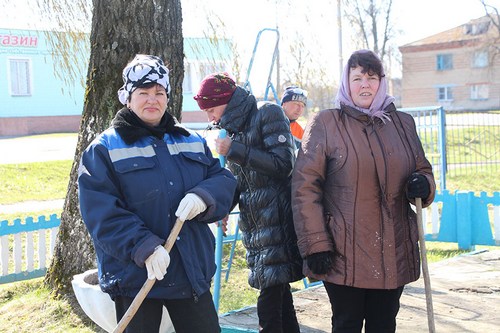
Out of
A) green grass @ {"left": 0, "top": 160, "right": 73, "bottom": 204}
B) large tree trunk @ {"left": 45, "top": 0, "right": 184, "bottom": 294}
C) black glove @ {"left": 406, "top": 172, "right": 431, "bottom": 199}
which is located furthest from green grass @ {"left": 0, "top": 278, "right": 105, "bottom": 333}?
green grass @ {"left": 0, "top": 160, "right": 73, "bottom": 204}

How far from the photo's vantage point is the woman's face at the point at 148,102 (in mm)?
3098

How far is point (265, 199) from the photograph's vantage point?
3.96 metres

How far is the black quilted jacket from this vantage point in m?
3.88

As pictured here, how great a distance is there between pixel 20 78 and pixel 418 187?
3041cm

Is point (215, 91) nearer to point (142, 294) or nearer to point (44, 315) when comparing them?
point (142, 294)

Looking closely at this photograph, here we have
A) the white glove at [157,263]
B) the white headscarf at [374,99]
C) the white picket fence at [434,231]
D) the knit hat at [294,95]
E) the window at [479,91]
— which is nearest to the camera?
the white glove at [157,263]

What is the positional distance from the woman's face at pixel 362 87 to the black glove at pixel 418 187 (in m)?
0.44

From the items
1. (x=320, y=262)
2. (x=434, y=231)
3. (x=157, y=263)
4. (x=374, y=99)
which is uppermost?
(x=374, y=99)

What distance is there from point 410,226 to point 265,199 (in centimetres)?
84

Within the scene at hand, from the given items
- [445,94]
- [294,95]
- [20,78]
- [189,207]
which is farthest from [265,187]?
[445,94]

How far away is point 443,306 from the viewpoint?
5598 millimetres

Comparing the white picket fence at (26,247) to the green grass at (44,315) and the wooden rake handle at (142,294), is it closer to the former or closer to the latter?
the green grass at (44,315)

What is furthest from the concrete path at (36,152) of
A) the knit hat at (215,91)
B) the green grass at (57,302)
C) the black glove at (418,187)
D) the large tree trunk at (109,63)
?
the black glove at (418,187)

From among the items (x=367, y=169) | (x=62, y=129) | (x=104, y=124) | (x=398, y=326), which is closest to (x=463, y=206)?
(x=398, y=326)
